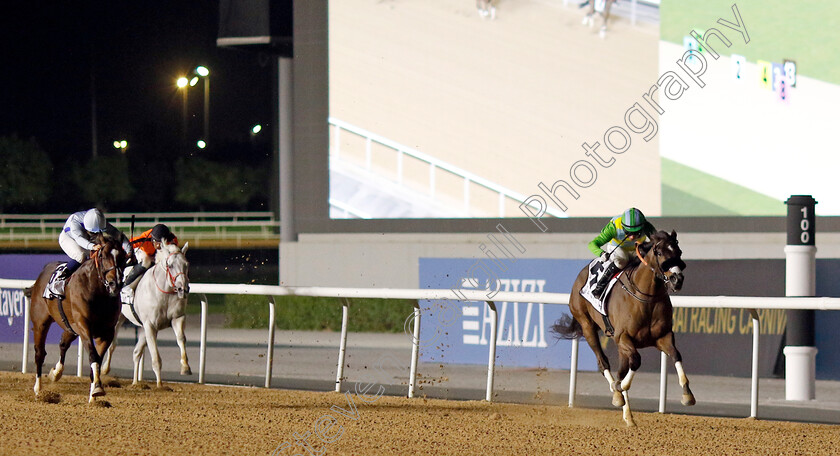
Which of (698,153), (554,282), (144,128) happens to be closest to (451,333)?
(554,282)

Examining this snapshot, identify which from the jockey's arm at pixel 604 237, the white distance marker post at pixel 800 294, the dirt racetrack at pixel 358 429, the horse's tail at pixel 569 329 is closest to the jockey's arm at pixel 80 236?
the dirt racetrack at pixel 358 429

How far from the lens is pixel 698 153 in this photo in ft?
40.4

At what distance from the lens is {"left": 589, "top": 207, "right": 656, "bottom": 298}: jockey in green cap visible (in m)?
7.32

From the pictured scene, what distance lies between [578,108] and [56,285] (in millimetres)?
6675

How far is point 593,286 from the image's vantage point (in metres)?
7.54

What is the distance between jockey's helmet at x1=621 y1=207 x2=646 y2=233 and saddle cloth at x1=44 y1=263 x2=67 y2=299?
4.11 metres

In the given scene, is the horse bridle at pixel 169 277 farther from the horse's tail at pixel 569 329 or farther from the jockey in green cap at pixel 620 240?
the jockey in green cap at pixel 620 240

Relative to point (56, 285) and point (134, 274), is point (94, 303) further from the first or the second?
point (134, 274)

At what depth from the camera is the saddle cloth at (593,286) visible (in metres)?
7.36

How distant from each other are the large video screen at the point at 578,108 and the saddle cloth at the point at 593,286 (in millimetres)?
5016

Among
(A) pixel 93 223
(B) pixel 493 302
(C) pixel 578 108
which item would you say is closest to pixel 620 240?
(B) pixel 493 302

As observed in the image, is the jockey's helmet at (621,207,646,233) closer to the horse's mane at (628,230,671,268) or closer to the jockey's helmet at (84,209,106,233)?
the horse's mane at (628,230,671,268)

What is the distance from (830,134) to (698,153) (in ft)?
4.47

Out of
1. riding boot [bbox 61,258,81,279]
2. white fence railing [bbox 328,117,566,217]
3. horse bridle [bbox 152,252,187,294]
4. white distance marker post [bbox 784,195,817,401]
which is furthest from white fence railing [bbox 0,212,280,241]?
white distance marker post [bbox 784,195,817,401]
